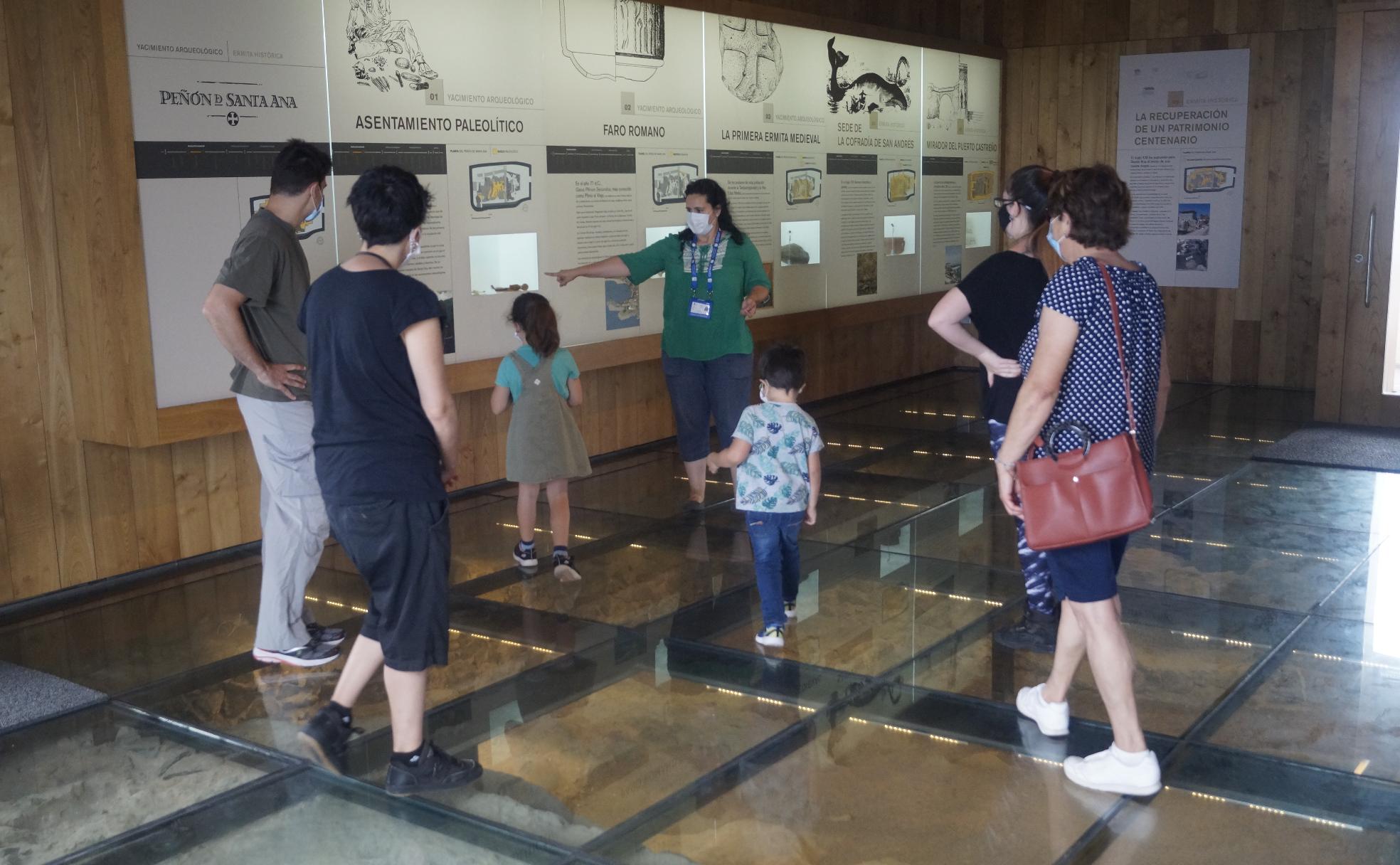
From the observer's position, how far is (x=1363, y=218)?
29.2ft

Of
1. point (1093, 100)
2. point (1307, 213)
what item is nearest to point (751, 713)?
point (1307, 213)

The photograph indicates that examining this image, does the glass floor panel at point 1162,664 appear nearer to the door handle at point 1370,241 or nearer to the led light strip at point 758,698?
the led light strip at point 758,698

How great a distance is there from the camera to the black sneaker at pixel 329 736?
3.63 meters

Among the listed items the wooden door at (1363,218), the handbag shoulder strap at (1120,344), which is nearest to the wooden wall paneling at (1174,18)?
the wooden door at (1363,218)

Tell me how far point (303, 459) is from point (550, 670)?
1098 millimetres

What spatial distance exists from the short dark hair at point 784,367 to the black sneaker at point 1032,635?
113 cm

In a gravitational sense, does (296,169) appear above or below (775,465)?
above

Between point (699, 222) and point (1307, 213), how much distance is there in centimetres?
650

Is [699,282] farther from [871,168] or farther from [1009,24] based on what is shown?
[1009,24]

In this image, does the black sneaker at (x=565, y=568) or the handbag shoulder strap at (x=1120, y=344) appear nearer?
the handbag shoulder strap at (x=1120, y=344)

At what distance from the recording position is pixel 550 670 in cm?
433

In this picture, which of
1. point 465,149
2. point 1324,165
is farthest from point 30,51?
point 1324,165

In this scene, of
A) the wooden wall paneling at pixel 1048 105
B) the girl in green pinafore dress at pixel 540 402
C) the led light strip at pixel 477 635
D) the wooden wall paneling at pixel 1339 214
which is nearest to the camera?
the led light strip at pixel 477 635

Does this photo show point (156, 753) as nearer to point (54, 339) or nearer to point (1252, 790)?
point (54, 339)
